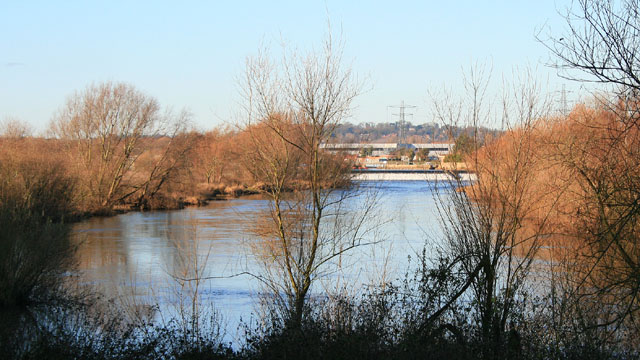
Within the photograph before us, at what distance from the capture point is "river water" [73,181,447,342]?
15352mm

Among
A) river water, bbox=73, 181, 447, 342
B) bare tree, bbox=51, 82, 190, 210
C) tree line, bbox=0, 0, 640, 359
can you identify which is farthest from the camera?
bare tree, bbox=51, 82, 190, 210

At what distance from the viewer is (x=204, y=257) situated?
21.0 m

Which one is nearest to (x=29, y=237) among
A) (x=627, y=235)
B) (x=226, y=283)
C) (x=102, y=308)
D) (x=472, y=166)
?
(x=102, y=308)

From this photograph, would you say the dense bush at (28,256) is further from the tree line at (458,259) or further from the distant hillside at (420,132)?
the distant hillside at (420,132)

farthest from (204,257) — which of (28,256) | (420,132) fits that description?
(420,132)

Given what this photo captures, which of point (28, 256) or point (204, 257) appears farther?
point (204, 257)

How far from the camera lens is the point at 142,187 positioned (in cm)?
4122

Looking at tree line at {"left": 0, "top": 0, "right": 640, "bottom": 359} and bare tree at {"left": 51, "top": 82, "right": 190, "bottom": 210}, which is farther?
bare tree at {"left": 51, "top": 82, "right": 190, "bottom": 210}

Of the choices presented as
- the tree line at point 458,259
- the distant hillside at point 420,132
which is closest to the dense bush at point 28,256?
the tree line at point 458,259

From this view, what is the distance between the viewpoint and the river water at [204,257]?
50.4 feet

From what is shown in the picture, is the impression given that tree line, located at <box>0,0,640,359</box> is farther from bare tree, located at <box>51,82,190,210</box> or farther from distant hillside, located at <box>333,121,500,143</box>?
bare tree, located at <box>51,82,190,210</box>

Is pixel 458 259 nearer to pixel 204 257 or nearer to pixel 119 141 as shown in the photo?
pixel 204 257

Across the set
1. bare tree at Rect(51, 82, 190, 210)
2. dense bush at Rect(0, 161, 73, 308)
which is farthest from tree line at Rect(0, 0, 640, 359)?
bare tree at Rect(51, 82, 190, 210)

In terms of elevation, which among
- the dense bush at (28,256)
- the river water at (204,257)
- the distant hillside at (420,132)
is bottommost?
the river water at (204,257)
